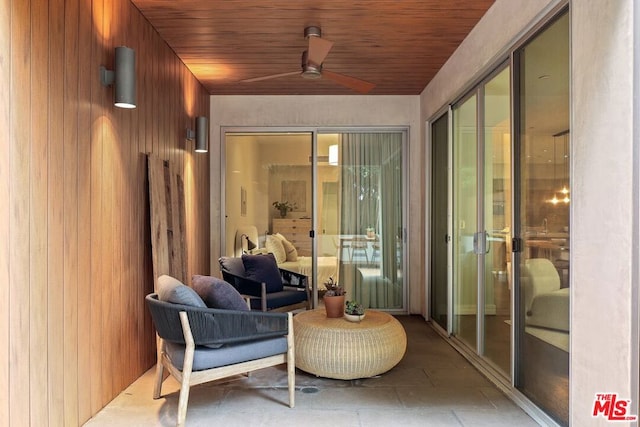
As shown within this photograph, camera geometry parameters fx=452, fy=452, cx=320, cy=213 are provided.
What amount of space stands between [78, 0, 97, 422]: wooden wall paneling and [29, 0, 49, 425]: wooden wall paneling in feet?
0.98

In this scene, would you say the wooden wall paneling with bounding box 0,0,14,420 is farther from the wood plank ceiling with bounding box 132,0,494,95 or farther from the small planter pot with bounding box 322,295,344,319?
the small planter pot with bounding box 322,295,344,319

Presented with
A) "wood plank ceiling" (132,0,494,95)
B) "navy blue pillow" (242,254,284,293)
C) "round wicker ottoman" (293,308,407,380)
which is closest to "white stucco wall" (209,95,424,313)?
"wood plank ceiling" (132,0,494,95)

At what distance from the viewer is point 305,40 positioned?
3719 mm

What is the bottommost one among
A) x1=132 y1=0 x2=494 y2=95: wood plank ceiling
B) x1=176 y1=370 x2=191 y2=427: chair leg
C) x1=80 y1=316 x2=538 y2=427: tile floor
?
x1=80 y1=316 x2=538 y2=427: tile floor

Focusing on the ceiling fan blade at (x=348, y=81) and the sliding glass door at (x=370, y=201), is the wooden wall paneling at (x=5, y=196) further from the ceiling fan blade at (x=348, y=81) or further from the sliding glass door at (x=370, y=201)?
the sliding glass door at (x=370, y=201)

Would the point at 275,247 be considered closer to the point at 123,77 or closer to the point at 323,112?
the point at 323,112

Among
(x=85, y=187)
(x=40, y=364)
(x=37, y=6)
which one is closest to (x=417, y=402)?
(x=40, y=364)

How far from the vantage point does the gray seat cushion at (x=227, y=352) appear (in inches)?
98.8

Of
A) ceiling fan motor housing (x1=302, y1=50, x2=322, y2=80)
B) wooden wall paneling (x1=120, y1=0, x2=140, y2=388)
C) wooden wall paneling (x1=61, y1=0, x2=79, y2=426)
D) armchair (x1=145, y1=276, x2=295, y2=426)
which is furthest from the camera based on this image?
ceiling fan motor housing (x1=302, y1=50, x2=322, y2=80)

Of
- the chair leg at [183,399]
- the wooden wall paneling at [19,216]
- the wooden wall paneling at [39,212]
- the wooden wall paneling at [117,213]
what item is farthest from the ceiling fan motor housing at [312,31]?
the chair leg at [183,399]

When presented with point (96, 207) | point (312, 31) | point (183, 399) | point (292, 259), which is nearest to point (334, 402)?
point (183, 399)

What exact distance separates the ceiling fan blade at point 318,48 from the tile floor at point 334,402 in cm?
234

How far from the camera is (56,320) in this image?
2.24 meters

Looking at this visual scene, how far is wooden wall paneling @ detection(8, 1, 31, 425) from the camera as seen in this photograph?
1925mm
